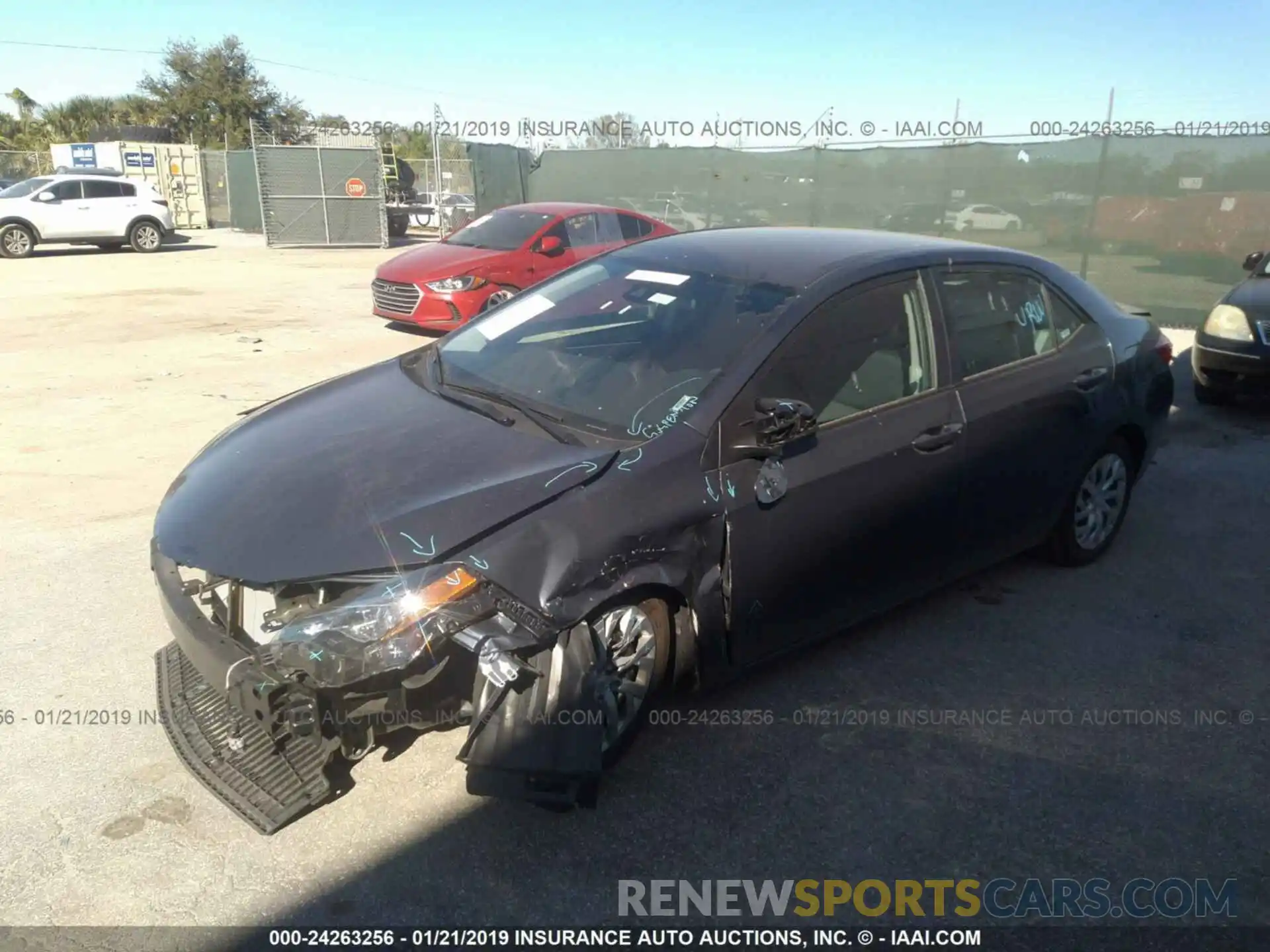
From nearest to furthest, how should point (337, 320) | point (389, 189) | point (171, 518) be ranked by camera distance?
1. point (171, 518)
2. point (337, 320)
3. point (389, 189)

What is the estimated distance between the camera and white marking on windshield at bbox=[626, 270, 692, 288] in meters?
3.76

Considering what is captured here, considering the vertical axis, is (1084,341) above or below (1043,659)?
above

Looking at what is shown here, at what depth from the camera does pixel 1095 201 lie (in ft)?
43.3

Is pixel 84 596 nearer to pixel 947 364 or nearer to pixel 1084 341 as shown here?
pixel 947 364

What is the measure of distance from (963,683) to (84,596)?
A: 368cm

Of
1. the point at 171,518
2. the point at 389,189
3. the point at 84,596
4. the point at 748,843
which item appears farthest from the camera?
the point at 389,189

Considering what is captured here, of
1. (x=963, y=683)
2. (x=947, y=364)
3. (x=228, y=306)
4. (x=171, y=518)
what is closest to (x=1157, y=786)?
(x=963, y=683)

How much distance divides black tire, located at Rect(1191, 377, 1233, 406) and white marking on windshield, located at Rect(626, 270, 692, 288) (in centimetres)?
604

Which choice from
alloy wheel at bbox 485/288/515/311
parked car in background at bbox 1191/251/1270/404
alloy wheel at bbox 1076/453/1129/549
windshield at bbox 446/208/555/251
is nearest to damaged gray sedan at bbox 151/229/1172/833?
alloy wheel at bbox 1076/453/1129/549

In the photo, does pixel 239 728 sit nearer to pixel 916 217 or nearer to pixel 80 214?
pixel 916 217

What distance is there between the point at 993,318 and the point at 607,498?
2.16 meters

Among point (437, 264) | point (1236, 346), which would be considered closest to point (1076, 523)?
point (1236, 346)

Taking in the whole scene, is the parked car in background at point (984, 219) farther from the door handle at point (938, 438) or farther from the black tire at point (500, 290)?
the door handle at point (938, 438)

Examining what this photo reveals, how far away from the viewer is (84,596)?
13.2 feet
